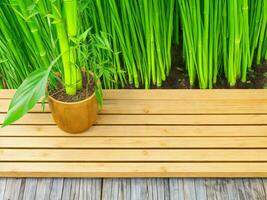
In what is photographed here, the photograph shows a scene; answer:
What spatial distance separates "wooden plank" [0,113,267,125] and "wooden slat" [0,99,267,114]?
0.02 metres

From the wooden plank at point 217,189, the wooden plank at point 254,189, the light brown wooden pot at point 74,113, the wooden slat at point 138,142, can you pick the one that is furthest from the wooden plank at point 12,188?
the wooden plank at point 254,189

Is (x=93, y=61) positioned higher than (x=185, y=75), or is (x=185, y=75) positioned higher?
(x=93, y=61)

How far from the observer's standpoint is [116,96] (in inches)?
54.1

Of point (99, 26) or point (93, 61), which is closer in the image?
point (93, 61)

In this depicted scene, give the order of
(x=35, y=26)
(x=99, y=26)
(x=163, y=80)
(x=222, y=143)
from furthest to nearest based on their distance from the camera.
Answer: (x=163, y=80) < (x=99, y=26) < (x=222, y=143) < (x=35, y=26)

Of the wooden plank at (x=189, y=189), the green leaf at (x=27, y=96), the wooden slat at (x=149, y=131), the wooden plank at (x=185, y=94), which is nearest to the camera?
the green leaf at (x=27, y=96)

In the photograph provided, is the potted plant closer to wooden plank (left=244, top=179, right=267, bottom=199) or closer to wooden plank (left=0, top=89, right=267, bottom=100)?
wooden plank (left=0, top=89, right=267, bottom=100)

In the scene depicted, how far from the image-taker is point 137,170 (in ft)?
3.76

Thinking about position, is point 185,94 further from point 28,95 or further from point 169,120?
point 28,95

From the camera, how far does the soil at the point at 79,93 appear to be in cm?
117

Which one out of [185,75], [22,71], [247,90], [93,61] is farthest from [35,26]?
[247,90]

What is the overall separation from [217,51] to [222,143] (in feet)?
1.15

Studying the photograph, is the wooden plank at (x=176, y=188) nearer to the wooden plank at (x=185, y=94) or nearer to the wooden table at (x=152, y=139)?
the wooden table at (x=152, y=139)

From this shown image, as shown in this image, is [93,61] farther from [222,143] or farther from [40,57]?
[222,143]
